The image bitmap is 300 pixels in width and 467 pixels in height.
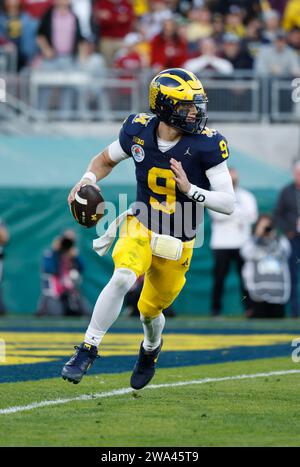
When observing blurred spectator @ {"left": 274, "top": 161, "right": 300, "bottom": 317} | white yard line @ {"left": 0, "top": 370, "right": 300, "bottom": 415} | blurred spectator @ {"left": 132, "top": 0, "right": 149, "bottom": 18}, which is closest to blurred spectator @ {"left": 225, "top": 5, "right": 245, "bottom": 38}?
blurred spectator @ {"left": 132, "top": 0, "right": 149, "bottom": 18}

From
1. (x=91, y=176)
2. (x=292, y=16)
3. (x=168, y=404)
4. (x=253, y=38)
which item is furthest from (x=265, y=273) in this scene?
(x=168, y=404)

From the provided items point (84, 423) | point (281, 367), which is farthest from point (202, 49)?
point (84, 423)

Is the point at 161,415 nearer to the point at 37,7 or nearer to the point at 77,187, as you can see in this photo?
the point at 77,187

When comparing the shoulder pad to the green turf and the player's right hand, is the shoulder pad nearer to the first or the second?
the player's right hand

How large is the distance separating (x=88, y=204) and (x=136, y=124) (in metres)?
0.58

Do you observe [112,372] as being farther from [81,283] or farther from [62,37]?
[62,37]

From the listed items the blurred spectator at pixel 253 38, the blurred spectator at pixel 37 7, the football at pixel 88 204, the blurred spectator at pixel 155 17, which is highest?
the football at pixel 88 204

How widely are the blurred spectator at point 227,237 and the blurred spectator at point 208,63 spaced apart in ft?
8.53

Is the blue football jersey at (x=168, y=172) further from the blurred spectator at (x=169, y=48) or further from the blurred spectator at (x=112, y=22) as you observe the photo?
the blurred spectator at (x=112, y=22)

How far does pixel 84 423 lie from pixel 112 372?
2.29 m

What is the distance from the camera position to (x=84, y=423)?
579cm

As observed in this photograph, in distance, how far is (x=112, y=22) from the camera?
55.2 ft

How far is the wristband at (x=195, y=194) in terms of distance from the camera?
21.9ft

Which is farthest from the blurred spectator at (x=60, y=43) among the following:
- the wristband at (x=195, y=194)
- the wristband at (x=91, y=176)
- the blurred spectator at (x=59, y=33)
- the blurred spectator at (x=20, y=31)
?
the wristband at (x=195, y=194)
